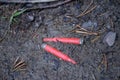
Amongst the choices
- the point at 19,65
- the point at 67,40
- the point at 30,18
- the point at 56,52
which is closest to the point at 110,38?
the point at 67,40

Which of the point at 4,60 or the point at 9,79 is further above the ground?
the point at 4,60

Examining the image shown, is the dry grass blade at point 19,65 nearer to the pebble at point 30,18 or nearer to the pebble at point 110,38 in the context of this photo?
the pebble at point 30,18

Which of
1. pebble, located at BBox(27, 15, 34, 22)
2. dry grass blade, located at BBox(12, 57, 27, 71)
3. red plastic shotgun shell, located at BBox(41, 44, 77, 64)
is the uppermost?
pebble, located at BBox(27, 15, 34, 22)

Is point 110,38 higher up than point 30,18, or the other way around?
point 30,18

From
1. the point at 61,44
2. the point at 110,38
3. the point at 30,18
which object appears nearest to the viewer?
the point at 110,38

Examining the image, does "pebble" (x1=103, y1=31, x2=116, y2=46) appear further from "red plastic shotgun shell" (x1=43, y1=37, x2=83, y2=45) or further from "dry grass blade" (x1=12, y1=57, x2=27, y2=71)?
"dry grass blade" (x1=12, y1=57, x2=27, y2=71)

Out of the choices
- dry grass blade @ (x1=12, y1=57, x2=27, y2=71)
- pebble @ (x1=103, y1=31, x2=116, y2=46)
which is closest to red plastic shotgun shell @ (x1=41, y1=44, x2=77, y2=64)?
dry grass blade @ (x1=12, y1=57, x2=27, y2=71)

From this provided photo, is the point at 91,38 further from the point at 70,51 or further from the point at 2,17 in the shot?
the point at 2,17

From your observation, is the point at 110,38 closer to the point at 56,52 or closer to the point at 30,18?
the point at 56,52

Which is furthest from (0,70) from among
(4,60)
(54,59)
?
(54,59)
